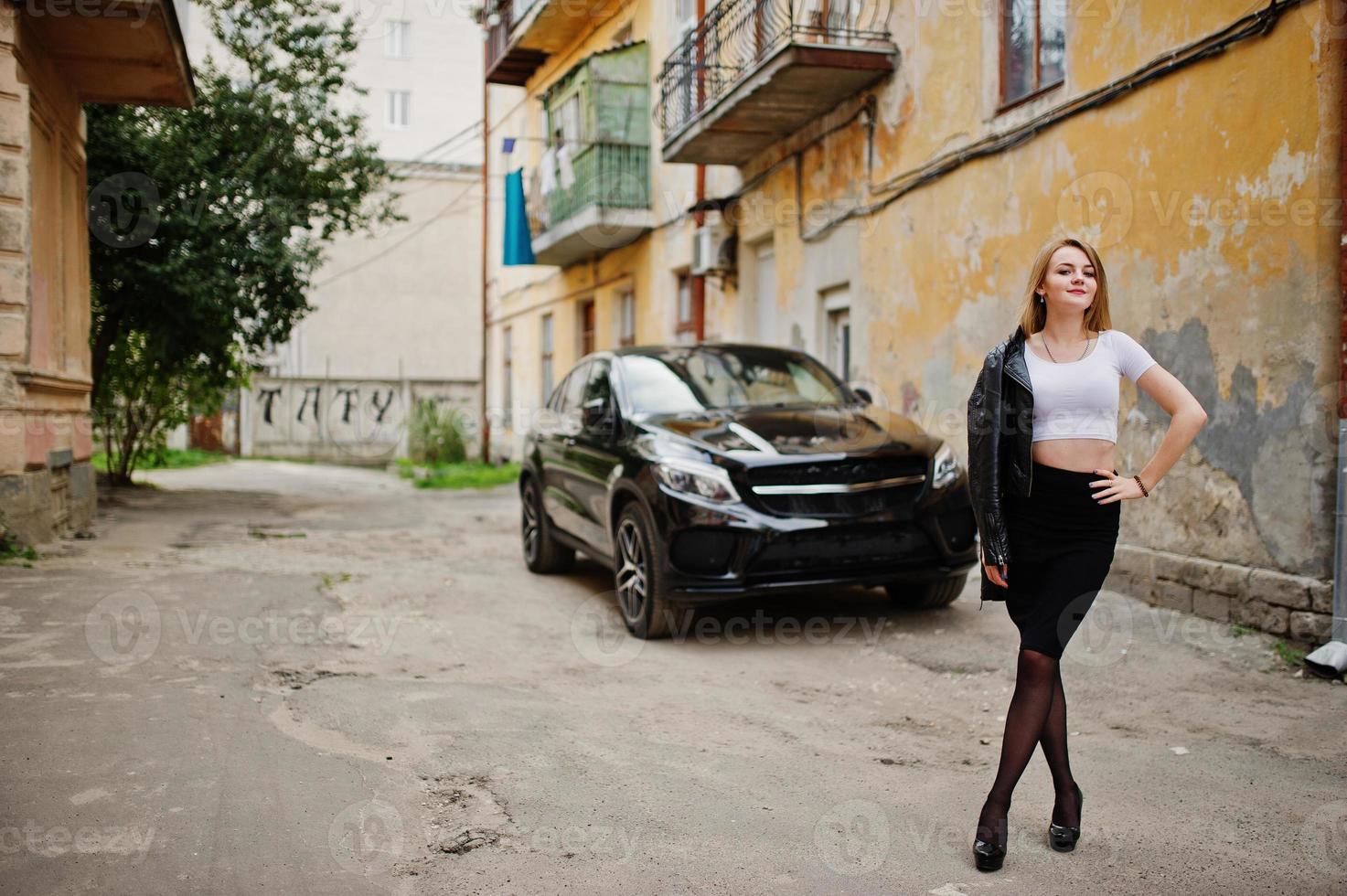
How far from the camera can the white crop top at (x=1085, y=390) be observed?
129 inches

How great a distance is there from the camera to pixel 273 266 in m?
13.8

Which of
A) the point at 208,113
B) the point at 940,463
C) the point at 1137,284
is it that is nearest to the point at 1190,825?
the point at 940,463

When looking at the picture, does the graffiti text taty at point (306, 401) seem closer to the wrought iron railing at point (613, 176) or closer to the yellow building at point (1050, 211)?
the wrought iron railing at point (613, 176)

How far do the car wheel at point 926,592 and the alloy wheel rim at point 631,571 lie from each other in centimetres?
155

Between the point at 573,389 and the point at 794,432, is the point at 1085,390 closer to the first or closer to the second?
the point at 794,432

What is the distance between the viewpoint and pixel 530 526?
9.12 m

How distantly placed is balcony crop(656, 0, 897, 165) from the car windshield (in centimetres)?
371

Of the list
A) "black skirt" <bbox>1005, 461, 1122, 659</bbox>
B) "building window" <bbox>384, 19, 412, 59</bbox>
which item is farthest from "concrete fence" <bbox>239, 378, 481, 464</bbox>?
"black skirt" <bbox>1005, 461, 1122, 659</bbox>

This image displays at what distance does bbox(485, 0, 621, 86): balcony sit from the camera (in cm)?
1847

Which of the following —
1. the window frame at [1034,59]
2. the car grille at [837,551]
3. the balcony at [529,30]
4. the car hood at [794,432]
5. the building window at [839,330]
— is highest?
the balcony at [529,30]

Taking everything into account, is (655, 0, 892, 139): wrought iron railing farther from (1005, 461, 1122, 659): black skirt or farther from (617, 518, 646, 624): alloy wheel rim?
(1005, 461, 1122, 659): black skirt

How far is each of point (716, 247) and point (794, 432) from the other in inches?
298

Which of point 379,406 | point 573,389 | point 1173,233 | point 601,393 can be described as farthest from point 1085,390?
point 379,406

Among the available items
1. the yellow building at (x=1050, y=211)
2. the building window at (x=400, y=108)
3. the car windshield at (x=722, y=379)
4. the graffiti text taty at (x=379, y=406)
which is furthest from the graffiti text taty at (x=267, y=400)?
the car windshield at (x=722, y=379)
